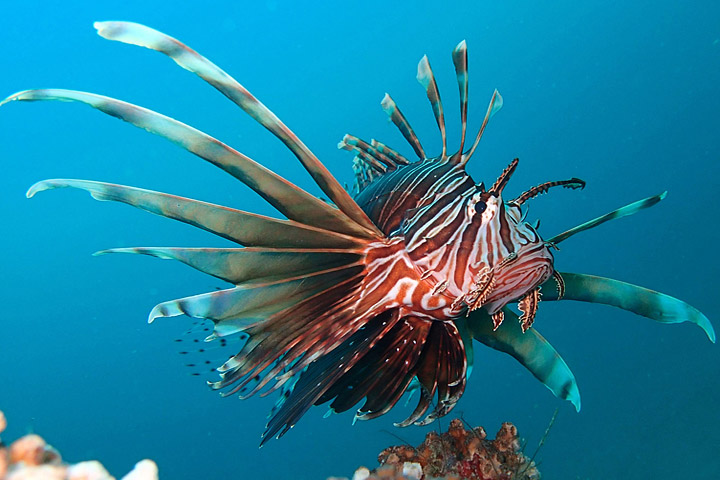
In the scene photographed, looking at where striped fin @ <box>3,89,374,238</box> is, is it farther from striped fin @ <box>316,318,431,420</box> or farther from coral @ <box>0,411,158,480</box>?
coral @ <box>0,411,158,480</box>

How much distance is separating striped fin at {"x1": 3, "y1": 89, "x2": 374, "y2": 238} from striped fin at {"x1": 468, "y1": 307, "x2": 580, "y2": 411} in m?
1.28

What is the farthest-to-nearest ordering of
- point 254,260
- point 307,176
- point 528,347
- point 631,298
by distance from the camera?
point 307,176 → point 528,347 → point 631,298 → point 254,260

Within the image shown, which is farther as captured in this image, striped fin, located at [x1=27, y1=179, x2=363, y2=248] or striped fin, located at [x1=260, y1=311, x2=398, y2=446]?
striped fin, located at [x1=260, y1=311, x2=398, y2=446]

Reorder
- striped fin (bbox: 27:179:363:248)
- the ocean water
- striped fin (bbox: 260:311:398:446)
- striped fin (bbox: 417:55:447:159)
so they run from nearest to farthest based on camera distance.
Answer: striped fin (bbox: 27:179:363:248)
striped fin (bbox: 260:311:398:446)
striped fin (bbox: 417:55:447:159)
the ocean water

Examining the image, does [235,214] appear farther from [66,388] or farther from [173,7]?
[173,7]

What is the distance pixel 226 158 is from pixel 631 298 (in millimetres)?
2666

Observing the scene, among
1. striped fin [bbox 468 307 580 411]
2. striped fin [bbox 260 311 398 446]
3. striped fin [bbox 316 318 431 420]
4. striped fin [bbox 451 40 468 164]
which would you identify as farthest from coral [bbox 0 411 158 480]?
striped fin [bbox 468 307 580 411]

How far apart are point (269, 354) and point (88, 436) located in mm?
33694

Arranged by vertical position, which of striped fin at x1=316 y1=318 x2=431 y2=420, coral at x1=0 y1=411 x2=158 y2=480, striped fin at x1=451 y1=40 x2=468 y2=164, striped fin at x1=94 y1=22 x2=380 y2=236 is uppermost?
striped fin at x1=94 y1=22 x2=380 y2=236

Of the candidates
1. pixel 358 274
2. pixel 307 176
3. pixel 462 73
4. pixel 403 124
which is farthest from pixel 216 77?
pixel 307 176

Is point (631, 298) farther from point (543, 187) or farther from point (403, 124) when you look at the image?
point (403, 124)

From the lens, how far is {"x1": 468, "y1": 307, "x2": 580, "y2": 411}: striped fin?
10.3 feet

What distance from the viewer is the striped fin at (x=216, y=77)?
5.70 feet

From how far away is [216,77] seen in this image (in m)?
1.88
